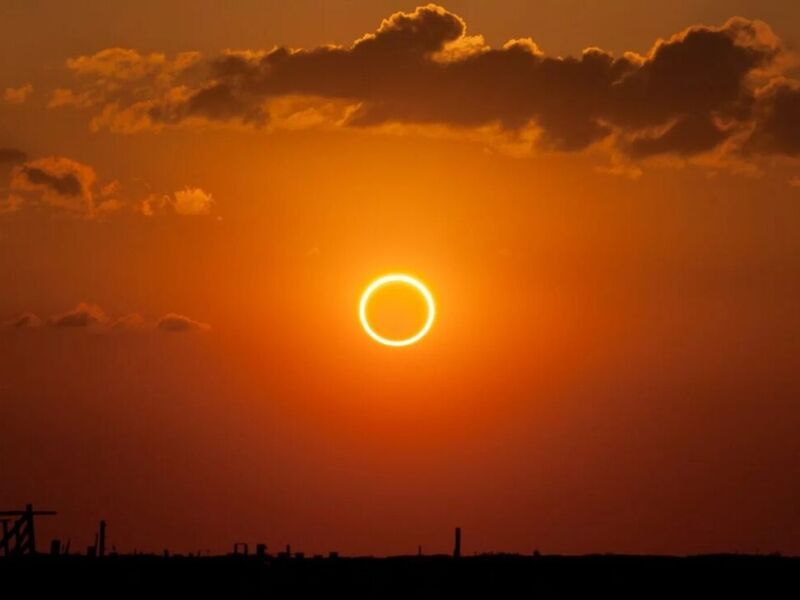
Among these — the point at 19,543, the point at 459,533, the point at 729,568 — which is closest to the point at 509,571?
the point at 729,568

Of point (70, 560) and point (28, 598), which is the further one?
point (70, 560)

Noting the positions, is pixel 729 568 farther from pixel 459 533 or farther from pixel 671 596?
pixel 459 533

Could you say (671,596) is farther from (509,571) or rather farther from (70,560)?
(70,560)

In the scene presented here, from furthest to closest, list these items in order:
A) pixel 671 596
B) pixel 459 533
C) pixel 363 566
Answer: pixel 459 533
pixel 363 566
pixel 671 596

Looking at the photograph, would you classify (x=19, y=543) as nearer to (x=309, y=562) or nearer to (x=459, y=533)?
(x=309, y=562)

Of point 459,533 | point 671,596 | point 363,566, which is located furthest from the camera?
point 459,533

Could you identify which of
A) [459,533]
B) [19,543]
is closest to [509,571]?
[459,533]

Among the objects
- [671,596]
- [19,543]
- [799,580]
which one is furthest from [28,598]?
[799,580]

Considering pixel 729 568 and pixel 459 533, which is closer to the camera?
pixel 729 568
